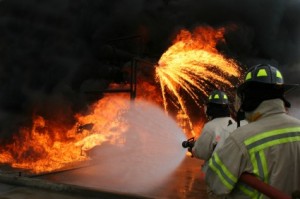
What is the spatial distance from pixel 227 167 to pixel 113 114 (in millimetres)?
11694

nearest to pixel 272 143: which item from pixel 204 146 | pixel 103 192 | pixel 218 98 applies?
pixel 204 146

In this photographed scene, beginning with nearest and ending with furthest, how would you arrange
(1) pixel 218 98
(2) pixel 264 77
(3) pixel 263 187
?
Result: (3) pixel 263 187, (2) pixel 264 77, (1) pixel 218 98

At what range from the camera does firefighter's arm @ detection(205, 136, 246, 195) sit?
5.38 ft

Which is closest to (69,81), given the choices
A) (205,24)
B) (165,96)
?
(165,96)

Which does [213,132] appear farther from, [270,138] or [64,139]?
[64,139]

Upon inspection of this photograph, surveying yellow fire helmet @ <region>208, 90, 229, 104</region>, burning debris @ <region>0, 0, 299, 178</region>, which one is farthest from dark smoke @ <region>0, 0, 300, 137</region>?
yellow fire helmet @ <region>208, 90, 229, 104</region>

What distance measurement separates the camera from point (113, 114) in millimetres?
13188

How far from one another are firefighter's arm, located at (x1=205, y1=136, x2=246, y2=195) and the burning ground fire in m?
7.95

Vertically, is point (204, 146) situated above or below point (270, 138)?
below

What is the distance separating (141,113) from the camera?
13445 millimetres

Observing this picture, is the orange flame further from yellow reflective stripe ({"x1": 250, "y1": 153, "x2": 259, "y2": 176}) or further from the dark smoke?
yellow reflective stripe ({"x1": 250, "y1": 153, "x2": 259, "y2": 176})

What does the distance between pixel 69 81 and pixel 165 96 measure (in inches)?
178

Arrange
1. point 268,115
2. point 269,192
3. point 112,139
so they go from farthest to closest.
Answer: point 112,139 → point 268,115 → point 269,192

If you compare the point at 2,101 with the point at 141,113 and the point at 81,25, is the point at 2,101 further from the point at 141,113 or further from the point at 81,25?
the point at 141,113
